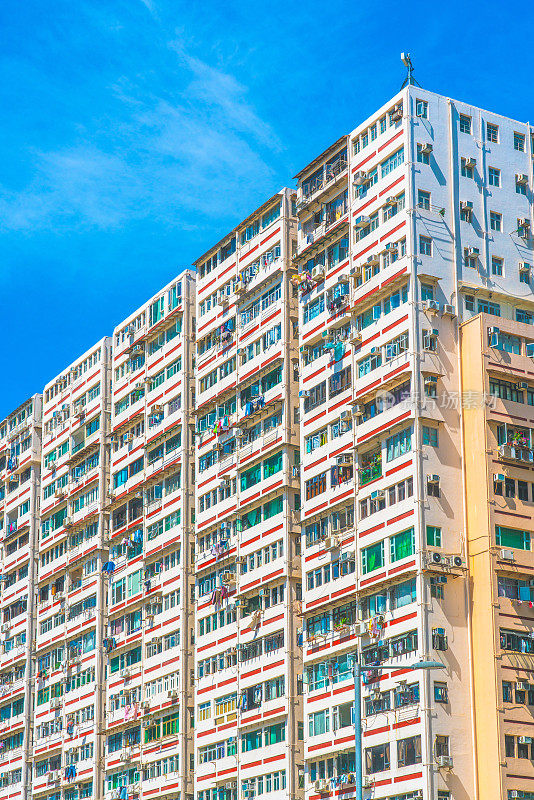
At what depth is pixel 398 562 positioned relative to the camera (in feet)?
219

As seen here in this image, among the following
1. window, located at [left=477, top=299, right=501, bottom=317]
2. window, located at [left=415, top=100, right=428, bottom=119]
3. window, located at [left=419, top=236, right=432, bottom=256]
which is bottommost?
window, located at [left=477, top=299, right=501, bottom=317]

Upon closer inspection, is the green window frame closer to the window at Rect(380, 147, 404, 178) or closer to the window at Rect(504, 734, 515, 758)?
the window at Rect(380, 147, 404, 178)

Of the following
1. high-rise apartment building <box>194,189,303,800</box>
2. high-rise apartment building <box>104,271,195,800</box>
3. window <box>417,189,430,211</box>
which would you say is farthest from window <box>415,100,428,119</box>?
high-rise apartment building <box>104,271,195,800</box>

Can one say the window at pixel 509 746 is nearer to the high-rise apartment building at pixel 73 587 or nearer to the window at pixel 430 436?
the window at pixel 430 436

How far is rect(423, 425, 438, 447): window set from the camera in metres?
68.1

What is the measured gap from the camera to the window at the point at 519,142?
253 ft

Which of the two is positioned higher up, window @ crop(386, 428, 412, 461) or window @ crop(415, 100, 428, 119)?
window @ crop(415, 100, 428, 119)

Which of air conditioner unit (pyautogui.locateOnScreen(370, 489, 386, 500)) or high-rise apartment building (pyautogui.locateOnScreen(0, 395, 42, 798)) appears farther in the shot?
high-rise apartment building (pyautogui.locateOnScreen(0, 395, 42, 798))

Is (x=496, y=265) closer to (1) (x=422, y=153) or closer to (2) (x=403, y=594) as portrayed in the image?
(1) (x=422, y=153)

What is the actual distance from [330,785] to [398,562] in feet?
37.7

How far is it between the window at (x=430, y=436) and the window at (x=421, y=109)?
1643 cm

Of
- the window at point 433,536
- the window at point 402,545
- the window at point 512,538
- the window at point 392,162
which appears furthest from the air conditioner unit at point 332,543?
the window at point 392,162

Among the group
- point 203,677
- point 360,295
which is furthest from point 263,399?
point 203,677

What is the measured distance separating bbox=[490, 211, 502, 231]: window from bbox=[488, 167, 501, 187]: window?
1656 mm
